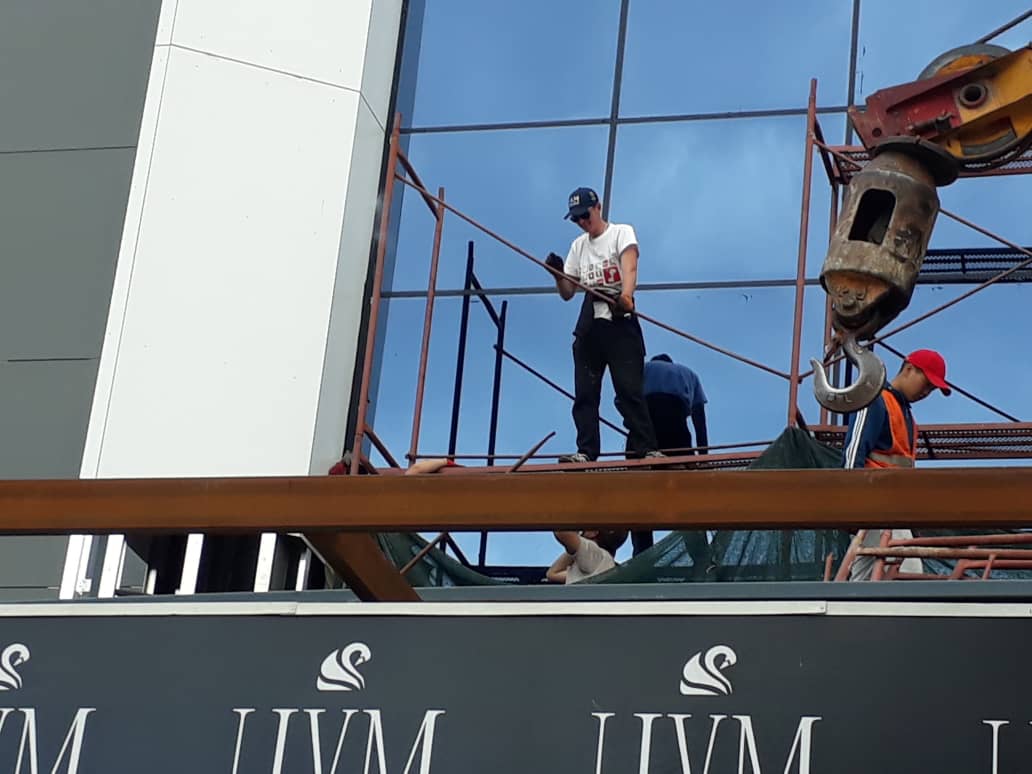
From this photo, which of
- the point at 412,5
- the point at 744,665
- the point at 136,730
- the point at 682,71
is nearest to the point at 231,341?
the point at 412,5

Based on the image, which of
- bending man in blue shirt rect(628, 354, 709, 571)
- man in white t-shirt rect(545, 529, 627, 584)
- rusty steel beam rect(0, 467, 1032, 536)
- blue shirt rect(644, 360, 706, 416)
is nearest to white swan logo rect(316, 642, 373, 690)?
rusty steel beam rect(0, 467, 1032, 536)

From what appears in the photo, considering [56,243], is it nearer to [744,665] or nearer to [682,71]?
[682,71]

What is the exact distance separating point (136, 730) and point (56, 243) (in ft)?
23.2

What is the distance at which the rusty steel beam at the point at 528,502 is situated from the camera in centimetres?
509

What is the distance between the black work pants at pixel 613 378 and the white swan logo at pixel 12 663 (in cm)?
521

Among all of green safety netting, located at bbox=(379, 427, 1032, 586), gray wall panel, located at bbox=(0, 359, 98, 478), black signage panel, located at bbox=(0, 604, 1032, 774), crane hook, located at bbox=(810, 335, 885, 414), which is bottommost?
black signage panel, located at bbox=(0, 604, 1032, 774)

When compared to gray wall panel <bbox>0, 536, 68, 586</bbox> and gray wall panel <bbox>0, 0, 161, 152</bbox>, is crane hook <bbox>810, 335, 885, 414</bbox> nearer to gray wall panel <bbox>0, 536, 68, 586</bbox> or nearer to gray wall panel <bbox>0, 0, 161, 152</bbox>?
gray wall panel <bbox>0, 536, 68, 586</bbox>

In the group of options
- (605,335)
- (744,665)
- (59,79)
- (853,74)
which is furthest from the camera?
(853,74)

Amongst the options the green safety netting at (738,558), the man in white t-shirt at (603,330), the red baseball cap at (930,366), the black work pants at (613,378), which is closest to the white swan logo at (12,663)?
the green safety netting at (738,558)

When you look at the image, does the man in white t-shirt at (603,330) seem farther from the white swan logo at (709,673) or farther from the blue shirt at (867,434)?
the white swan logo at (709,673)

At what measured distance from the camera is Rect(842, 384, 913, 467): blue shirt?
859 centimetres

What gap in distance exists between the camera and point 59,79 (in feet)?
42.9

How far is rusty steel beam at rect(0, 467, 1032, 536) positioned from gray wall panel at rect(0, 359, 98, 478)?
20.0 ft

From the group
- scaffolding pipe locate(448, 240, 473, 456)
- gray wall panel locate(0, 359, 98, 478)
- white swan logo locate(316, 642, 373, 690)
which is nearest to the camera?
white swan logo locate(316, 642, 373, 690)
